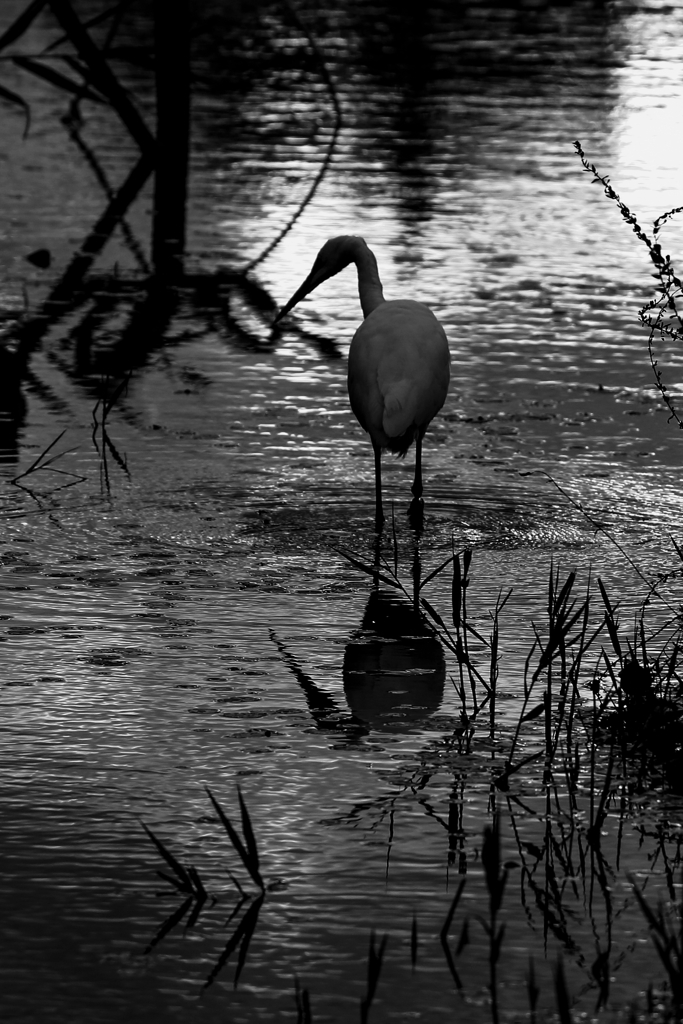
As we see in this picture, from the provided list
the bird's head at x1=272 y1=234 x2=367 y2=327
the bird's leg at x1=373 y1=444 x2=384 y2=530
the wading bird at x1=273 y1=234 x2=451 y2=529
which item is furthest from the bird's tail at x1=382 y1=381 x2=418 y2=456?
the bird's head at x1=272 y1=234 x2=367 y2=327

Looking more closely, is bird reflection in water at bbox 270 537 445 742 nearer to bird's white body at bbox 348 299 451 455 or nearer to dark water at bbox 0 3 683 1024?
dark water at bbox 0 3 683 1024

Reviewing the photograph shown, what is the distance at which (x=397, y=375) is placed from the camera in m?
8.08

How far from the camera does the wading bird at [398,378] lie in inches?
314

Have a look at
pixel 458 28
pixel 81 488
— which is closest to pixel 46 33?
pixel 458 28

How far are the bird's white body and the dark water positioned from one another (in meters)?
0.39

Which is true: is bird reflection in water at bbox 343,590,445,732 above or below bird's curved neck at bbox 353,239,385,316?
below

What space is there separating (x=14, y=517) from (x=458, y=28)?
26.1m

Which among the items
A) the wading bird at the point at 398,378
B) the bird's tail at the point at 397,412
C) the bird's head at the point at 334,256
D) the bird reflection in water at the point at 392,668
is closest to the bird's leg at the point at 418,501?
the wading bird at the point at 398,378

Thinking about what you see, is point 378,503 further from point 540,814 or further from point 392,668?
point 540,814

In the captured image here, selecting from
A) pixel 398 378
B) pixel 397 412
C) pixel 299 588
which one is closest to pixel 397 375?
pixel 398 378

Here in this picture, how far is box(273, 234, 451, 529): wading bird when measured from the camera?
7977 mm

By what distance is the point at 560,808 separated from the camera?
4801mm

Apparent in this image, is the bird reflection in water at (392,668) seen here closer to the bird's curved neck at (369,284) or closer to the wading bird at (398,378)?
the wading bird at (398,378)

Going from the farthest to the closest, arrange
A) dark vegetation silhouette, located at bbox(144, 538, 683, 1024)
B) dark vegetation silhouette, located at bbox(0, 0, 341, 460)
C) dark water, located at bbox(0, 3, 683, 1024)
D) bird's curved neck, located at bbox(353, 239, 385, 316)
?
1. dark vegetation silhouette, located at bbox(0, 0, 341, 460)
2. bird's curved neck, located at bbox(353, 239, 385, 316)
3. dark water, located at bbox(0, 3, 683, 1024)
4. dark vegetation silhouette, located at bbox(144, 538, 683, 1024)
